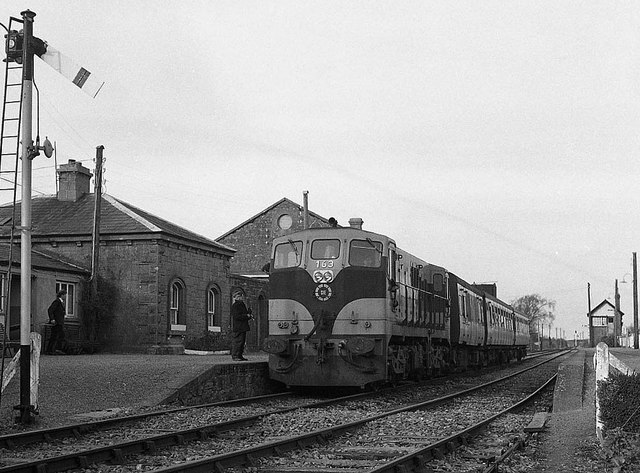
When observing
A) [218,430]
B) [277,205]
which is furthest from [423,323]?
[277,205]

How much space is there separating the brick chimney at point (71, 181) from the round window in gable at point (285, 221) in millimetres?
18941

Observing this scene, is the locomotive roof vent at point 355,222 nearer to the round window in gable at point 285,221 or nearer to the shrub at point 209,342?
the shrub at point 209,342

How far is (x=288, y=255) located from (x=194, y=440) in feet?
24.2

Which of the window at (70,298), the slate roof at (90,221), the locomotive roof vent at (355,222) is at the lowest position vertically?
the window at (70,298)

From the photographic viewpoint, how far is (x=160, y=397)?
1409 cm

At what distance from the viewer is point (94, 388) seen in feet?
47.3

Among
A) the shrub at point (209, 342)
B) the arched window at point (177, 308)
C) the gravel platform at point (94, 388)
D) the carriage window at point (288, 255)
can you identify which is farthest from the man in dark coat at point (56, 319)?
the carriage window at point (288, 255)

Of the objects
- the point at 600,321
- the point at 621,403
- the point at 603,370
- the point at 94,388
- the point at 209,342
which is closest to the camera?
the point at 621,403

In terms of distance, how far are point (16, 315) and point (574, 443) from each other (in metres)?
20.0

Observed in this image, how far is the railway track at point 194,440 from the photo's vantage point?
8203 millimetres

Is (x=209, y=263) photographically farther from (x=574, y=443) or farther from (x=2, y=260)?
(x=574, y=443)

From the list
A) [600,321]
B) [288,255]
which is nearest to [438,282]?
[288,255]

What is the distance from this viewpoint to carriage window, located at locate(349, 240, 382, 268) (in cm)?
1634

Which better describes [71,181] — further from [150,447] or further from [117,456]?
[117,456]
